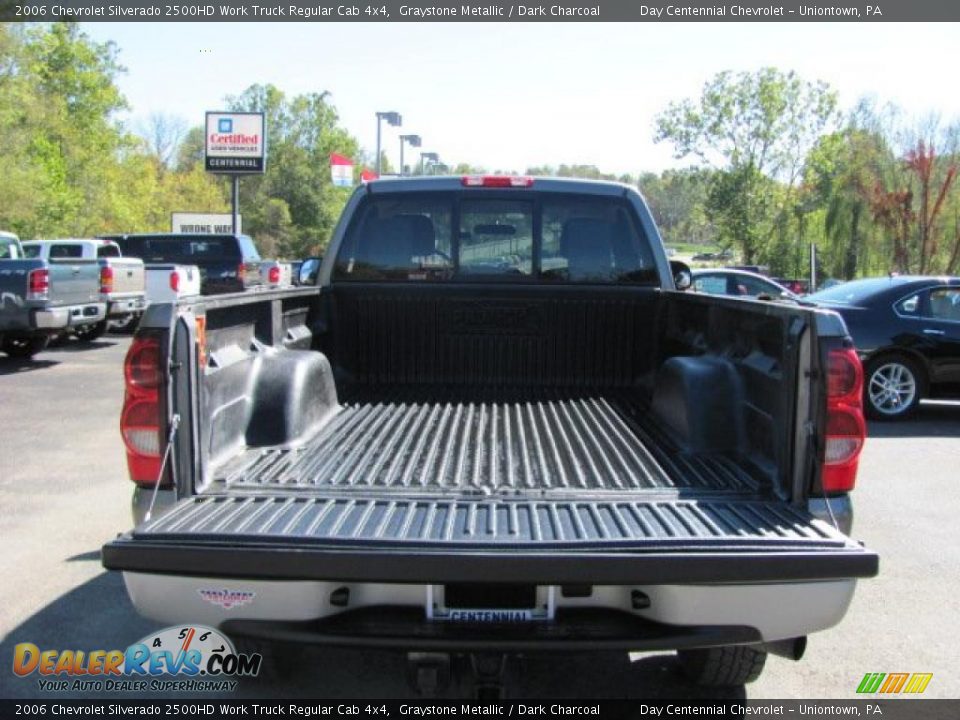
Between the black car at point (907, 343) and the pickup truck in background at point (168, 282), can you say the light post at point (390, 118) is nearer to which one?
the pickup truck in background at point (168, 282)

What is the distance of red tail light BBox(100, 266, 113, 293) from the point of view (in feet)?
54.8

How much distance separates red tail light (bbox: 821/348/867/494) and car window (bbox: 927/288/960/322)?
8.46 meters

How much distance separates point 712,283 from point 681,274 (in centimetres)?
1076

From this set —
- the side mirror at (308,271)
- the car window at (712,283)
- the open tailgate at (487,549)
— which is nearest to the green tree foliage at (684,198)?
the car window at (712,283)

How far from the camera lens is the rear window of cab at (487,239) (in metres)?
5.48

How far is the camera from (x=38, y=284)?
13625mm

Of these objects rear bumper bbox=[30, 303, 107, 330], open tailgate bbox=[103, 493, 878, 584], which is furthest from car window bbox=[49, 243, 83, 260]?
open tailgate bbox=[103, 493, 878, 584]

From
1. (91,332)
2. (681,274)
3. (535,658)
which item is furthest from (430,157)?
(535,658)

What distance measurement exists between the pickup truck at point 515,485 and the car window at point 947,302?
667 centimetres

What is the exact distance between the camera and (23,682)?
374cm

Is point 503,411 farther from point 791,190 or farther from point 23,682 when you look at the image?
point 791,190

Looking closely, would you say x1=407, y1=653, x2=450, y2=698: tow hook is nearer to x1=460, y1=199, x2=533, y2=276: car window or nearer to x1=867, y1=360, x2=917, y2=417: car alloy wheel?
x1=460, y1=199, x2=533, y2=276: car window

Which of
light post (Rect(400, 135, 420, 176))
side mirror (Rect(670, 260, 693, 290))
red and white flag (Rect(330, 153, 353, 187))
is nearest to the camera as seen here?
side mirror (Rect(670, 260, 693, 290))

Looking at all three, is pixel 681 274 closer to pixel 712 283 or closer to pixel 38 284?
pixel 712 283
